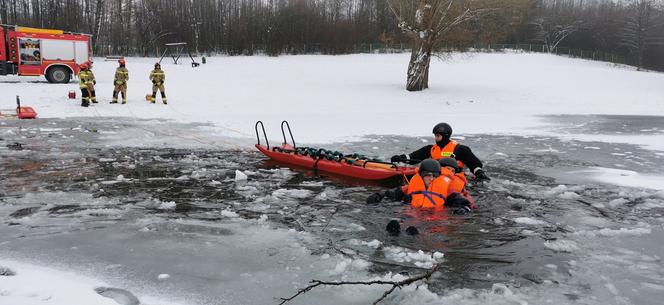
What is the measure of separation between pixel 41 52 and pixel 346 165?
1987 cm

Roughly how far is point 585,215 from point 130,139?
1000 centimetres

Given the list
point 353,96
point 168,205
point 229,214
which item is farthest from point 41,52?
point 229,214

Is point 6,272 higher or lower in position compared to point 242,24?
lower

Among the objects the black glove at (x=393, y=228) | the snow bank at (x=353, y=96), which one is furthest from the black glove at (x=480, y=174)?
the snow bank at (x=353, y=96)

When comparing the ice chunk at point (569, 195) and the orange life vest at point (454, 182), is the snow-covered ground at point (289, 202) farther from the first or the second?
the orange life vest at point (454, 182)

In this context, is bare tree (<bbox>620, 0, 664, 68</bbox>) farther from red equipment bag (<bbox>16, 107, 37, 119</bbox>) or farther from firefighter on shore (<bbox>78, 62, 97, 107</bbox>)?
red equipment bag (<bbox>16, 107, 37, 119</bbox>)

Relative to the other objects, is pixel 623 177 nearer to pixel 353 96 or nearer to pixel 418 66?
pixel 353 96

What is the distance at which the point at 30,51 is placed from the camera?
2303cm

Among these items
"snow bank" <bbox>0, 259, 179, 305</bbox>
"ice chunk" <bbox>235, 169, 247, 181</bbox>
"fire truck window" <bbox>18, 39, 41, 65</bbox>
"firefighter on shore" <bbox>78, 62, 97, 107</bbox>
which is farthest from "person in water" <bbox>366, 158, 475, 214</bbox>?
"fire truck window" <bbox>18, 39, 41, 65</bbox>

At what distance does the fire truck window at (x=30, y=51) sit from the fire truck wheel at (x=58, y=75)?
0.62 metres

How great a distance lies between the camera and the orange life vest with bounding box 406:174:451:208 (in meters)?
6.97

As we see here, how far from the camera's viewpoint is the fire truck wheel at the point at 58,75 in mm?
23422

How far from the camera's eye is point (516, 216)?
693cm

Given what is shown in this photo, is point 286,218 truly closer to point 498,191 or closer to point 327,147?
point 498,191
